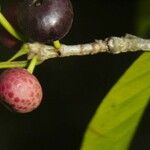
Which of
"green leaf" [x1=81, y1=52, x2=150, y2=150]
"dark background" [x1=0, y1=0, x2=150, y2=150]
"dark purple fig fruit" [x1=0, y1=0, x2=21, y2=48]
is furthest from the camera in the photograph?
"dark background" [x1=0, y1=0, x2=150, y2=150]

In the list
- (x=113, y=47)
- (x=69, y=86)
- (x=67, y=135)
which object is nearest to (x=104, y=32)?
(x=69, y=86)

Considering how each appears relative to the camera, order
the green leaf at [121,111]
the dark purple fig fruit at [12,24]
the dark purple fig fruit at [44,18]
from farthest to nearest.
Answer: the green leaf at [121,111] < the dark purple fig fruit at [12,24] < the dark purple fig fruit at [44,18]

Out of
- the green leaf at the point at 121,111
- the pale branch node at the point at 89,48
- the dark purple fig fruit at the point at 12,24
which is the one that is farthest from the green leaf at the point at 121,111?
the dark purple fig fruit at the point at 12,24

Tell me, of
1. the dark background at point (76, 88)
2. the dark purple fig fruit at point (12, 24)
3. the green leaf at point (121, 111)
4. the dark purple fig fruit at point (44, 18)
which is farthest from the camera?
the dark background at point (76, 88)

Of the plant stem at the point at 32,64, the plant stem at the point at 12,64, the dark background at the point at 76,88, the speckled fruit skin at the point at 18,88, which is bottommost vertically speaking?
the dark background at the point at 76,88

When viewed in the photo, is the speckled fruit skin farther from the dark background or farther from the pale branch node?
the dark background

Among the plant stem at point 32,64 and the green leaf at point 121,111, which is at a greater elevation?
the plant stem at point 32,64

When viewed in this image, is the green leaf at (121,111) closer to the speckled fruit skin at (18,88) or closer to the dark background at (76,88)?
the speckled fruit skin at (18,88)

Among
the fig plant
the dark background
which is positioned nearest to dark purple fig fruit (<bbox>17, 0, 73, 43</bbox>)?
the fig plant
